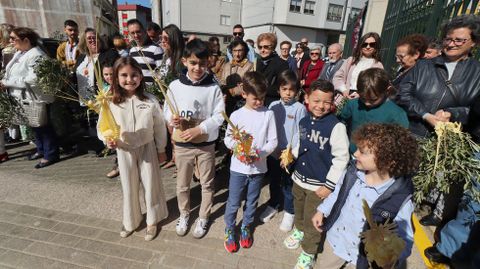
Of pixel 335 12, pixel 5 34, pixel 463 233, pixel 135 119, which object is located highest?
pixel 335 12

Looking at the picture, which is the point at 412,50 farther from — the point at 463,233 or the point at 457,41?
the point at 463,233

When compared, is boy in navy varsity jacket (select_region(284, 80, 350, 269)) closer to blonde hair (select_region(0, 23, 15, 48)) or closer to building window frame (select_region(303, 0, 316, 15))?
blonde hair (select_region(0, 23, 15, 48))

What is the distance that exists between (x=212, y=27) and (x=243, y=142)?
3791 cm

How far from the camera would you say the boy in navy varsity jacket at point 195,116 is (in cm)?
262

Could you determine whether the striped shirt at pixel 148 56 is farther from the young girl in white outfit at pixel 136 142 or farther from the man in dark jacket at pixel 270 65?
the man in dark jacket at pixel 270 65

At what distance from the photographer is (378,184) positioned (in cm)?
175

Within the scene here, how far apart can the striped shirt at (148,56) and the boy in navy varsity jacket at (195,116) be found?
1.59 metres

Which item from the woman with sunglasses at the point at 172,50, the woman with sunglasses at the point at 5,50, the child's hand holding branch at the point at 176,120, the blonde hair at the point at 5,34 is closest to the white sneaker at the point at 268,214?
the child's hand holding branch at the point at 176,120

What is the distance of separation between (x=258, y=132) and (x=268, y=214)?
128cm

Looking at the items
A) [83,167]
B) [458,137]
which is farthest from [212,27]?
[458,137]

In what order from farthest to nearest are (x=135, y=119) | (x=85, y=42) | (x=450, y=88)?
(x=85, y=42), (x=135, y=119), (x=450, y=88)

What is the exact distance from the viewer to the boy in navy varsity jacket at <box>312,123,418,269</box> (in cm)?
165

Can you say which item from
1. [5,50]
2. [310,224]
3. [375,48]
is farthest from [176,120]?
[5,50]

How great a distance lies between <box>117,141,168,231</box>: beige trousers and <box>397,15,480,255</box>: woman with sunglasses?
2721 millimetres
